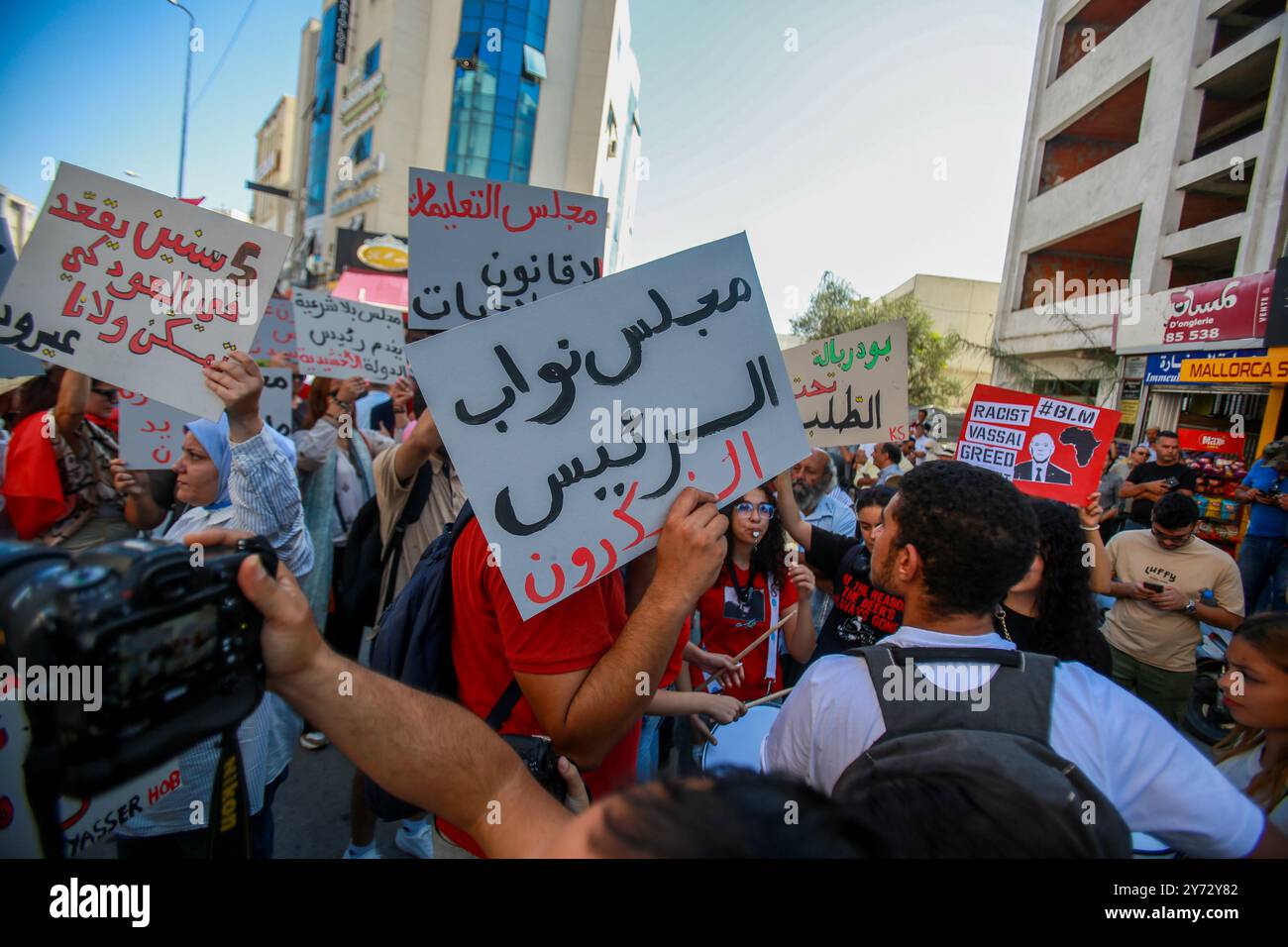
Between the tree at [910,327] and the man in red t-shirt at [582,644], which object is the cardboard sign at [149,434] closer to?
the man in red t-shirt at [582,644]

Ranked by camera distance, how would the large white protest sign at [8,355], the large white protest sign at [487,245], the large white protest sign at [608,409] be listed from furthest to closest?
the large white protest sign at [8,355]
the large white protest sign at [487,245]
the large white protest sign at [608,409]

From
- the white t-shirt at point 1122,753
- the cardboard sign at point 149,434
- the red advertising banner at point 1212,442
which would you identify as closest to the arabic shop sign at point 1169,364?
the red advertising banner at point 1212,442

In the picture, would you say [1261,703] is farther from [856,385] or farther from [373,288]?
[373,288]

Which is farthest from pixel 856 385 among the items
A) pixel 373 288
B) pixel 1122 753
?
pixel 373 288

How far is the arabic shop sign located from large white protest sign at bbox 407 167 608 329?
14.3 meters

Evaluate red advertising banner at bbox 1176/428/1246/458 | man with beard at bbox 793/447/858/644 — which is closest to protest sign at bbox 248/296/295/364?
man with beard at bbox 793/447/858/644

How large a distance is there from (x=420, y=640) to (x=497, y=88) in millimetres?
33741

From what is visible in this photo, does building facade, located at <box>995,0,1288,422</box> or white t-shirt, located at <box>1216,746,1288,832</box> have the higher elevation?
building facade, located at <box>995,0,1288,422</box>

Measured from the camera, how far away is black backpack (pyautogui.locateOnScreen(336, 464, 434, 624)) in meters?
3.00

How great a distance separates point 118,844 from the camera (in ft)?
6.31

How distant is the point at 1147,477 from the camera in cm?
793

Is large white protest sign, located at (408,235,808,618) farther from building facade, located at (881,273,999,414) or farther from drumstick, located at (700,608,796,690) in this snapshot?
building facade, located at (881,273,999,414)

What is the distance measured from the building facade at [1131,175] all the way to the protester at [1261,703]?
51.3 feet

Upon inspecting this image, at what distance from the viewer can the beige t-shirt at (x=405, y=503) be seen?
294 cm
